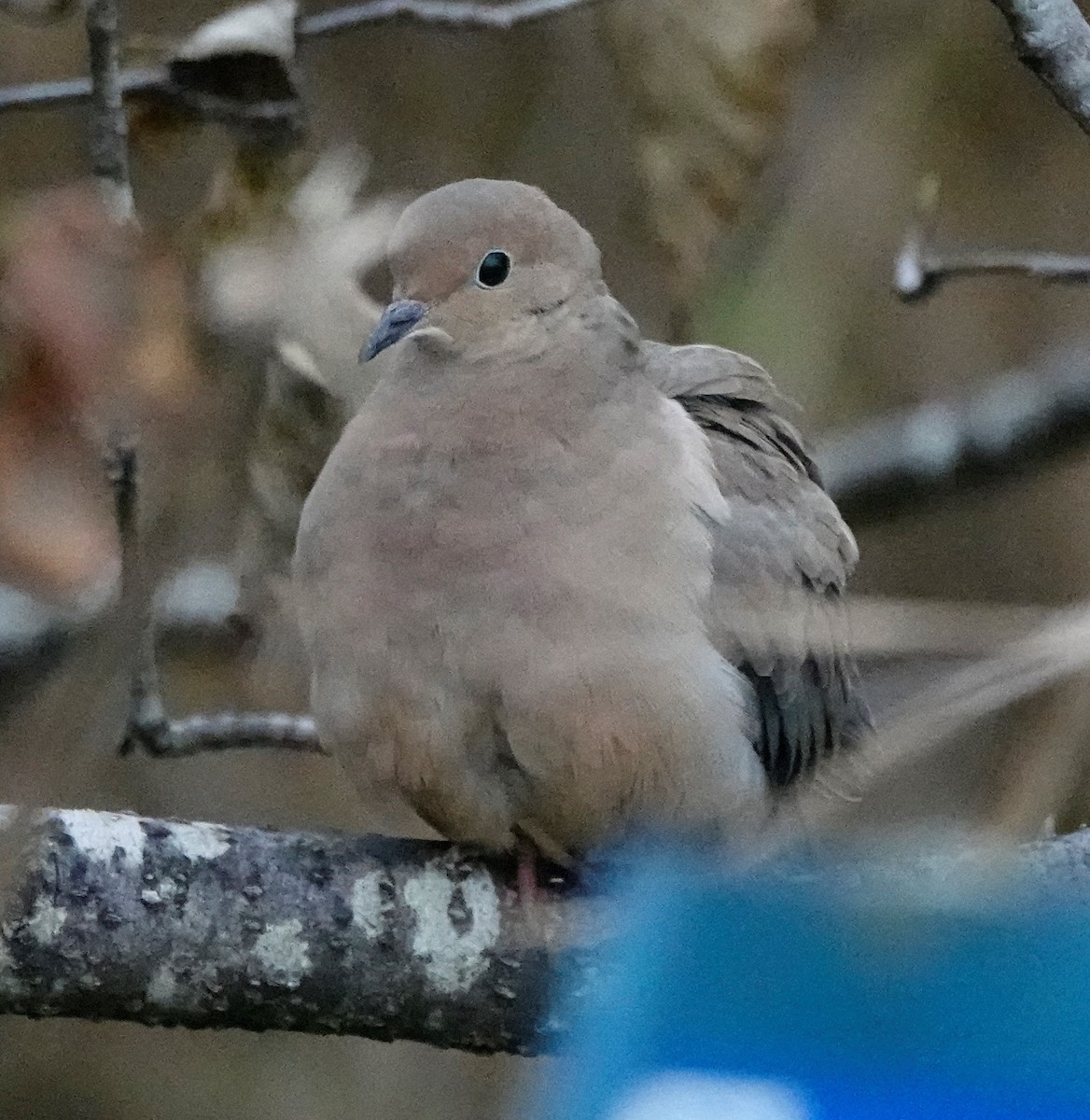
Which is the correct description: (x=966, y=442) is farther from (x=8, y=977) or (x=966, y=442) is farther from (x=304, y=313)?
(x=8, y=977)

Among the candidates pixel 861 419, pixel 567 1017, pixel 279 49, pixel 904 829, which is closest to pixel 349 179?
pixel 279 49

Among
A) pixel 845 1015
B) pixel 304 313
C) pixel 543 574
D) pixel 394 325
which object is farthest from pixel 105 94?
pixel 845 1015

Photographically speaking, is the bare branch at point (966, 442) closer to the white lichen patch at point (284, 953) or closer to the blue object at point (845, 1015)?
the white lichen patch at point (284, 953)

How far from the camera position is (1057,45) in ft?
5.21

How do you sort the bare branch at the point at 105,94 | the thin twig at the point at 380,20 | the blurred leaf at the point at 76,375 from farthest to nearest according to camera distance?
the thin twig at the point at 380,20 → the bare branch at the point at 105,94 → the blurred leaf at the point at 76,375

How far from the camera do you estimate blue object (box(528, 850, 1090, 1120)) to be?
0.62 metres

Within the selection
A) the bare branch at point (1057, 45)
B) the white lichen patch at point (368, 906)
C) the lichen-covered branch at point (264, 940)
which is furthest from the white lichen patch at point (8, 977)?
the bare branch at point (1057, 45)

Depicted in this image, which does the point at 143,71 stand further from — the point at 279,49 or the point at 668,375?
the point at 668,375

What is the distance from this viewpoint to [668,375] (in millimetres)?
1963

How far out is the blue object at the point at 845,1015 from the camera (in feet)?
2.02

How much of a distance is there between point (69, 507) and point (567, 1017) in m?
0.76

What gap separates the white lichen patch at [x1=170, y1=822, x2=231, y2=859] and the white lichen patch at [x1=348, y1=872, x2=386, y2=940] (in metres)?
0.12

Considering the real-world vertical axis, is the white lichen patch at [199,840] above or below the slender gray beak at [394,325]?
below

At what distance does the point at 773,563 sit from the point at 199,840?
0.62 metres
